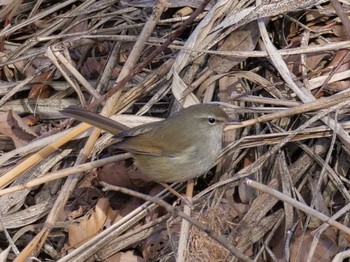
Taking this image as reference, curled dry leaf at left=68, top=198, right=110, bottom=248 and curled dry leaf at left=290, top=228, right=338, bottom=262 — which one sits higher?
curled dry leaf at left=68, top=198, right=110, bottom=248

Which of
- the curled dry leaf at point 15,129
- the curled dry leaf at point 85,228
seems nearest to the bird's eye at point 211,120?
the curled dry leaf at point 85,228

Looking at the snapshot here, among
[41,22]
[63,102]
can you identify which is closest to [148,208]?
[63,102]

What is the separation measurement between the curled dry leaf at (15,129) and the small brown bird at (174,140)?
50 cm

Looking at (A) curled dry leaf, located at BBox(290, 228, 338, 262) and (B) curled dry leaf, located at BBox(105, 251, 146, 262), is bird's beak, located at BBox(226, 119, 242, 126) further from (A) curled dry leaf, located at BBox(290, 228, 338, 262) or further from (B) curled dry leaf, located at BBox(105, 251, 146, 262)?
(B) curled dry leaf, located at BBox(105, 251, 146, 262)

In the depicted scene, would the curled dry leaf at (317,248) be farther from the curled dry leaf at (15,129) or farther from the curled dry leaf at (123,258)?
the curled dry leaf at (15,129)

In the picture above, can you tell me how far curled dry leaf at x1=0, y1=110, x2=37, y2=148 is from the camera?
14.2ft

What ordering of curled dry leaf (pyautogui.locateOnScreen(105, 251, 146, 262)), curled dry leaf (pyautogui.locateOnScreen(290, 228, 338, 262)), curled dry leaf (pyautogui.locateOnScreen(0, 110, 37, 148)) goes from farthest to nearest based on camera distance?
curled dry leaf (pyautogui.locateOnScreen(0, 110, 37, 148))
curled dry leaf (pyautogui.locateOnScreen(105, 251, 146, 262))
curled dry leaf (pyautogui.locateOnScreen(290, 228, 338, 262))

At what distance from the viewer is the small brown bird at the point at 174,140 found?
3.89 meters

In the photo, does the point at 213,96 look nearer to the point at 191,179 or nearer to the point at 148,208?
the point at 191,179

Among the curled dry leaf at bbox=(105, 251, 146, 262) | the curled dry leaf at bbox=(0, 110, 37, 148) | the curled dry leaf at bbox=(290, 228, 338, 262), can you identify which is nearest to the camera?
the curled dry leaf at bbox=(290, 228, 338, 262)

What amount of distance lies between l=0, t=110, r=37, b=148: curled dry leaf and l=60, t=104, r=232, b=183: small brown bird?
0.50 meters

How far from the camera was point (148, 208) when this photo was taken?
385 cm

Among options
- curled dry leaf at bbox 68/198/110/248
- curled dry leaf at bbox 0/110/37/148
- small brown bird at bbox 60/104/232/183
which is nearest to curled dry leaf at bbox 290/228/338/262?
small brown bird at bbox 60/104/232/183

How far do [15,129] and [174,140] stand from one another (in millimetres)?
987
